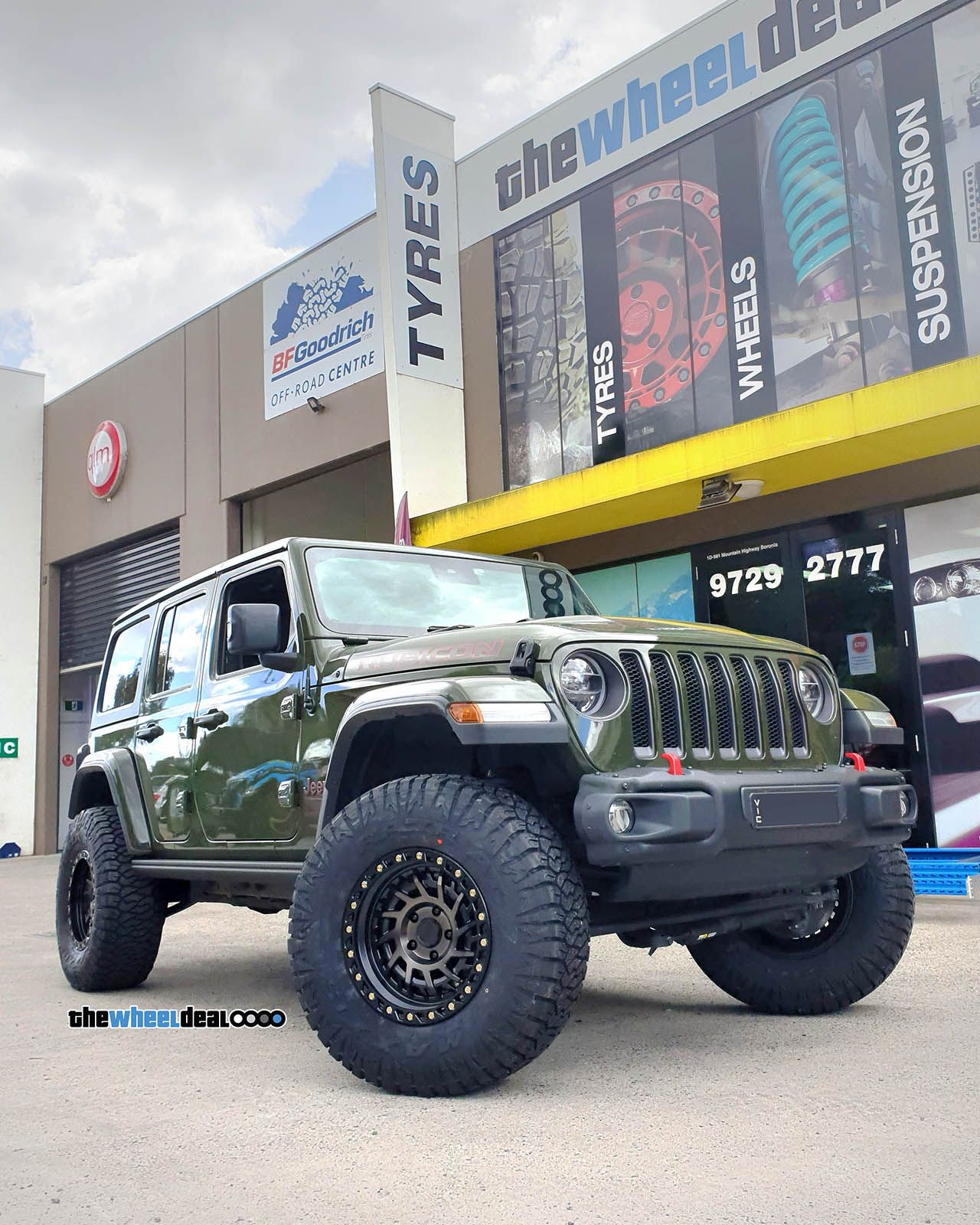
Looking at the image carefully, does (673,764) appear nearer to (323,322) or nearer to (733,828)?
(733,828)

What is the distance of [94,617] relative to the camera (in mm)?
19453

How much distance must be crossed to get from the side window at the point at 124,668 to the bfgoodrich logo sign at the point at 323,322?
25.9ft

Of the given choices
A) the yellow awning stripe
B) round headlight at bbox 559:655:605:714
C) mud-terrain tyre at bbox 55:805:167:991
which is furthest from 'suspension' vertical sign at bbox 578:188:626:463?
round headlight at bbox 559:655:605:714

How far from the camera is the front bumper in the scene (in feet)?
11.6

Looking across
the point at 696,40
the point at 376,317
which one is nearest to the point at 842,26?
the point at 696,40

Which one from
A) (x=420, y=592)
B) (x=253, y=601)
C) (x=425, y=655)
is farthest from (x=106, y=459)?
(x=425, y=655)

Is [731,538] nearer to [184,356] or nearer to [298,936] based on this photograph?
[298,936]

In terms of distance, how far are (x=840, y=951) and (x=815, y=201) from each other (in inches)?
283

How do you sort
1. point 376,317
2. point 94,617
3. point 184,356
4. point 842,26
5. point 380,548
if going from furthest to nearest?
point 94,617, point 184,356, point 376,317, point 842,26, point 380,548

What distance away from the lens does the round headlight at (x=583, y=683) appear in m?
3.79

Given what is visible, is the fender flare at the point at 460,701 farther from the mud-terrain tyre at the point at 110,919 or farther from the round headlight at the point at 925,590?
the round headlight at the point at 925,590

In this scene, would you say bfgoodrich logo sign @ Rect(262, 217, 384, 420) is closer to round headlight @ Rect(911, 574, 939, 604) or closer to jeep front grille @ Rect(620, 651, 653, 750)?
round headlight @ Rect(911, 574, 939, 604)

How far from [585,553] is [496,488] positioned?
1.20 meters

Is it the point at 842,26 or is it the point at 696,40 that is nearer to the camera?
the point at 842,26
